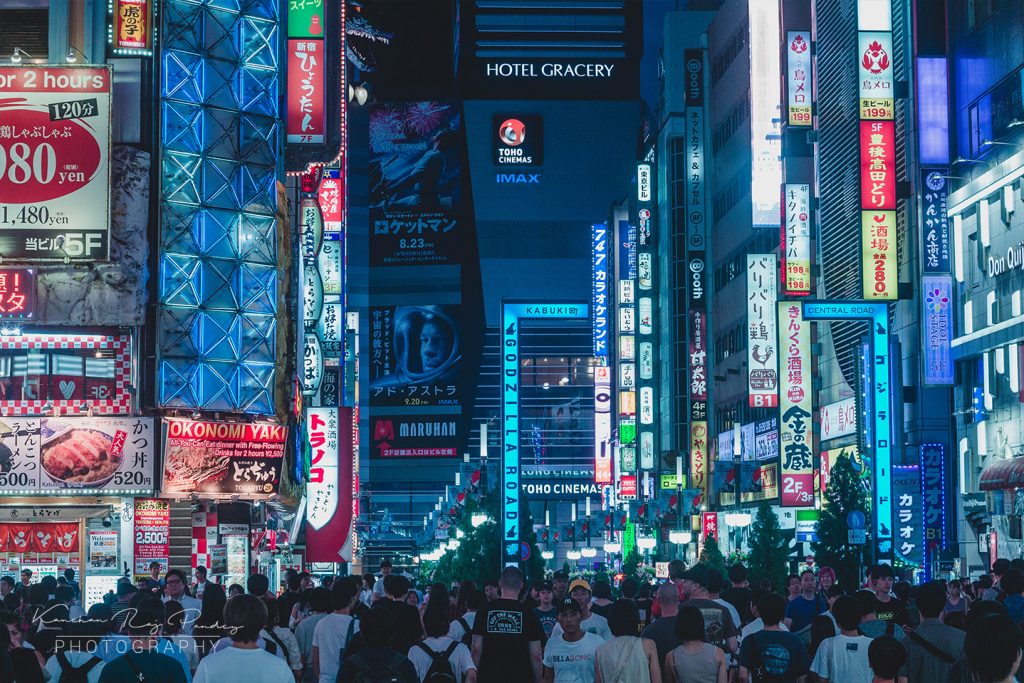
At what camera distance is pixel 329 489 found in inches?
1635

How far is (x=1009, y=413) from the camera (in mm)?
37781

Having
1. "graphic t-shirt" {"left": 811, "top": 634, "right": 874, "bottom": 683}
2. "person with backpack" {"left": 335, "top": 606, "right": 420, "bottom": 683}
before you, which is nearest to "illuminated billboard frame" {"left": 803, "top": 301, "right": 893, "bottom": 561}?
"graphic t-shirt" {"left": 811, "top": 634, "right": 874, "bottom": 683}

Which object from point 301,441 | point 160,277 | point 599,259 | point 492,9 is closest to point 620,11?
point 492,9

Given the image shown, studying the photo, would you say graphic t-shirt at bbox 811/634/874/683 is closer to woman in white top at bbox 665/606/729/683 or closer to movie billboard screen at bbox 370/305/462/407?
woman in white top at bbox 665/606/729/683

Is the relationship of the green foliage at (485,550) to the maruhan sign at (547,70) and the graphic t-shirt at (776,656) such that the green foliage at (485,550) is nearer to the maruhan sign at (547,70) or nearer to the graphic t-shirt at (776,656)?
the graphic t-shirt at (776,656)

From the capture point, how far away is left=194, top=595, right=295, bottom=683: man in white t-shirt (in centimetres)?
816

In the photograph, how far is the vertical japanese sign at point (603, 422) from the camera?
3233 inches

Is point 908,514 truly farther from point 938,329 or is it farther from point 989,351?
point 938,329

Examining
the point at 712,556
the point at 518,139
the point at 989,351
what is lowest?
the point at 712,556

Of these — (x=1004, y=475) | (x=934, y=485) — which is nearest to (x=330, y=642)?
(x=1004, y=475)

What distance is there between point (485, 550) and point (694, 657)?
39853 millimetres

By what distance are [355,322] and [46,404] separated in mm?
49374

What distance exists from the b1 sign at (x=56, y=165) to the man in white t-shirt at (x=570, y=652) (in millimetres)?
20231

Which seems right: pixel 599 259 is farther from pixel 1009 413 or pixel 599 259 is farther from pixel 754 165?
pixel 1009 413
